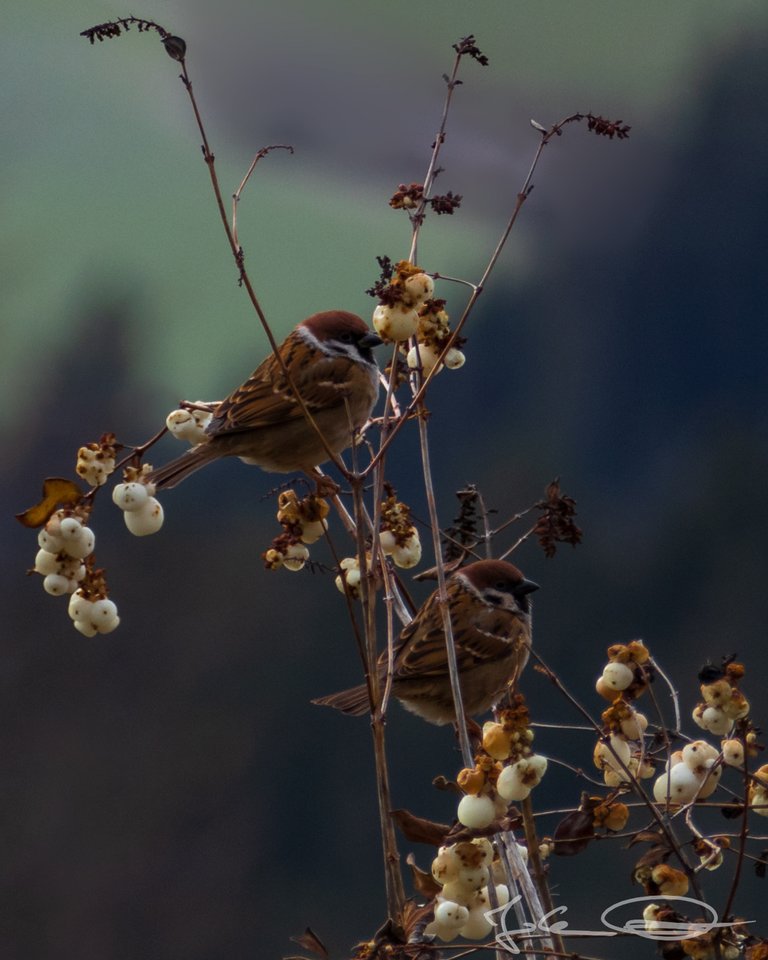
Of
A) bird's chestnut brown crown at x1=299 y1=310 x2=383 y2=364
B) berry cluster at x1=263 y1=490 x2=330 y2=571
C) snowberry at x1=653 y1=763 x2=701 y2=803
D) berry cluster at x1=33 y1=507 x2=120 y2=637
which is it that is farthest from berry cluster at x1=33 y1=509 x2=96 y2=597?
bird's chestnut brown crown at x1=299 y1=310 x2=383 y2=364

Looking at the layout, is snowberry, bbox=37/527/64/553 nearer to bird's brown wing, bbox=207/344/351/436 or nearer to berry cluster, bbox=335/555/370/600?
berry cluster, bbox=335/555/370/600

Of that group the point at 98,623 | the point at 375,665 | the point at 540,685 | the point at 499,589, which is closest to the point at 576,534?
the point at 375,665

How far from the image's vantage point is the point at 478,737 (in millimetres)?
1234

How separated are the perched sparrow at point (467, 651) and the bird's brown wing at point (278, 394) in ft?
1.06

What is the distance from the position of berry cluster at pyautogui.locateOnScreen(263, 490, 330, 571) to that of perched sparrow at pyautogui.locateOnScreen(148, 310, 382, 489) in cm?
45

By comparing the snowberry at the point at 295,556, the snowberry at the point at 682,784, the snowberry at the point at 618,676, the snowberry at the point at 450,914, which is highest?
the snowberry at the point at 295,556

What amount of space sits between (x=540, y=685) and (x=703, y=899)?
187 cm

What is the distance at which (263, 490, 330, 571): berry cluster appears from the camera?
44.2 inches

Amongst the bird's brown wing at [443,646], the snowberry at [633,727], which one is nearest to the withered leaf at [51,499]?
the snowberry at [633,727]

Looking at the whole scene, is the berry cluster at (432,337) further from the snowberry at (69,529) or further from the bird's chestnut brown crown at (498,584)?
the bird's chestnut brown crown at (498,584)

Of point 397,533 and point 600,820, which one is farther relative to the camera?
point 397,533

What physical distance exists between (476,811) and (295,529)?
Answer: 0.41 meters

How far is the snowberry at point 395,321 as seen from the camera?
0.97 metres

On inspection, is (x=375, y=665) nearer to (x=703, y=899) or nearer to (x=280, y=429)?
(x=703, y=899)
